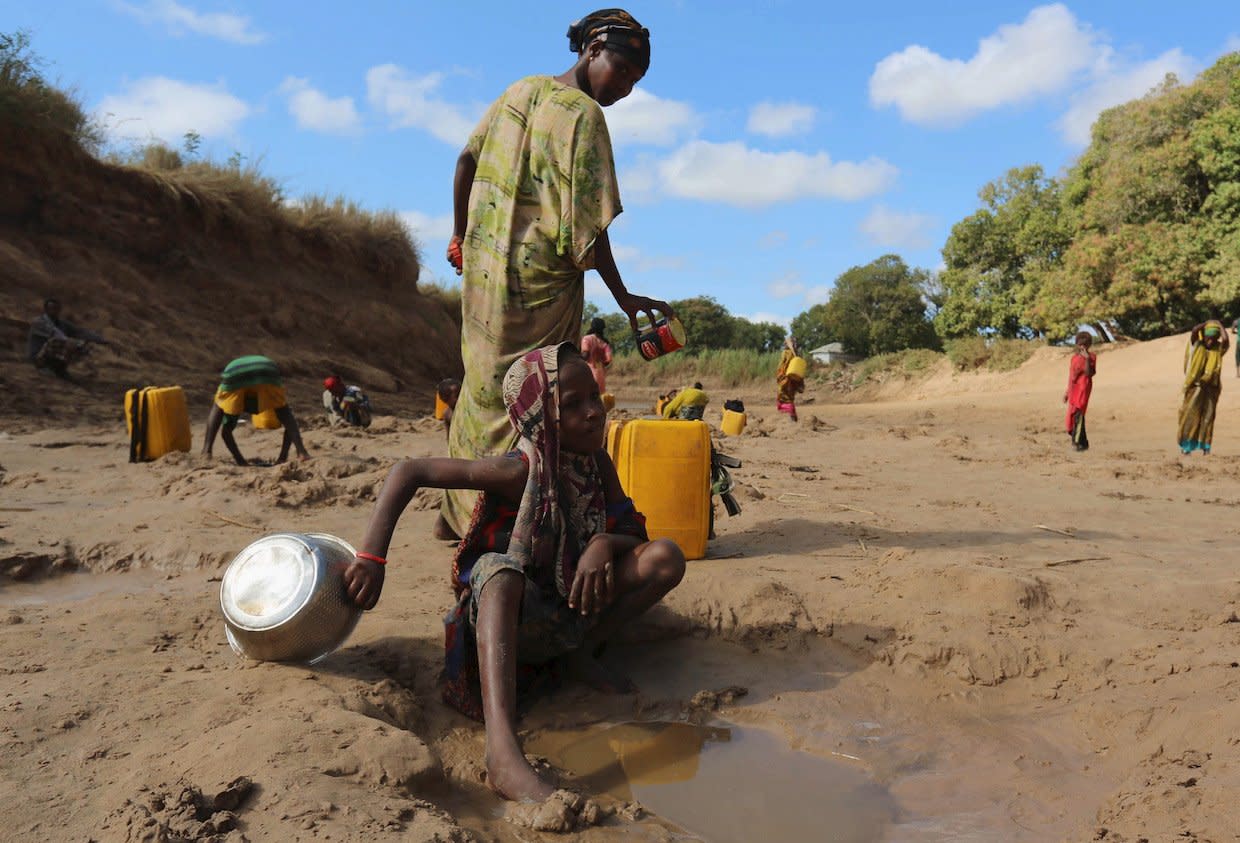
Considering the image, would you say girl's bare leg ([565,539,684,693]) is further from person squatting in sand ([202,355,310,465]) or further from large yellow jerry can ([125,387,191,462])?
large yellow jerry can ([125,387,191,462])

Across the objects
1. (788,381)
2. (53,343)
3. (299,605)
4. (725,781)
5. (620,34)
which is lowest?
(725,781)

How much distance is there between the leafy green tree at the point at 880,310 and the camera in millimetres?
41781

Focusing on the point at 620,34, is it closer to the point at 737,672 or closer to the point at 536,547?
the point at 536,547

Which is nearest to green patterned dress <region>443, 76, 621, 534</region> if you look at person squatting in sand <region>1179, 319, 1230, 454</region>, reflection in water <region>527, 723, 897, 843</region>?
reflection in water <region>527, 723, 897, 843</region>

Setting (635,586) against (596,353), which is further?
(596,353)

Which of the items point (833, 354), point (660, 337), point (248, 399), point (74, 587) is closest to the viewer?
point (660, 337)

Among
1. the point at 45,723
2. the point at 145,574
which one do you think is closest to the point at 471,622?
the point at 45,723

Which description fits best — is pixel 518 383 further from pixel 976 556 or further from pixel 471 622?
pixel 976 556

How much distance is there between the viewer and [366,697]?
232cm

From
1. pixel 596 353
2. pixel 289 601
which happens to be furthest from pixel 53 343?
pixel 289 601

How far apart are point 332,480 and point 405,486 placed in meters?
3.61

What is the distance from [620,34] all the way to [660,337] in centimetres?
110

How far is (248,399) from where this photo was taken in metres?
6.92

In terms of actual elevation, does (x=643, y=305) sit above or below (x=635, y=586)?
above
